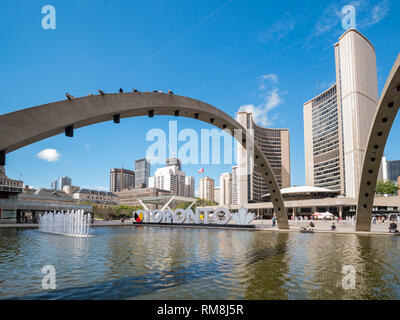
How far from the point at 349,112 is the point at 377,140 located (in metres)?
115

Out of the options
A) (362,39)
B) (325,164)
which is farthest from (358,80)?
(325,164)

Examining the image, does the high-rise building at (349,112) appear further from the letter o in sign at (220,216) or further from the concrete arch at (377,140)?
the concrete arch at (377,140)

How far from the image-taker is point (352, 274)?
11.5 meters

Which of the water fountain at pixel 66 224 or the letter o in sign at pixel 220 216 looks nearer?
the water fountain at pixel 66 224

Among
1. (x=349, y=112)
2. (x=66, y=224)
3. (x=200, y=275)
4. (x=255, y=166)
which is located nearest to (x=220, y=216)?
(x=66, y=224)

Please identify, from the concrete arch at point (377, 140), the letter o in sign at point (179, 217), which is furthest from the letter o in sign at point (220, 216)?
the concrete arch at point (377, 140)

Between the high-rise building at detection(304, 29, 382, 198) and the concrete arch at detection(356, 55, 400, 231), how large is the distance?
89.4 meters

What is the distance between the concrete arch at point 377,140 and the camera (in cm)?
1588

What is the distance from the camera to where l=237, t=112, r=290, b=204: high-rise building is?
165475 millimetres

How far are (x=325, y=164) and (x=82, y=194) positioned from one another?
12479 centimetres

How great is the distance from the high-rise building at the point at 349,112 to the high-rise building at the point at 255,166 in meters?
33.6

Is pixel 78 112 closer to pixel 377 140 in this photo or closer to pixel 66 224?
pixel 377 140

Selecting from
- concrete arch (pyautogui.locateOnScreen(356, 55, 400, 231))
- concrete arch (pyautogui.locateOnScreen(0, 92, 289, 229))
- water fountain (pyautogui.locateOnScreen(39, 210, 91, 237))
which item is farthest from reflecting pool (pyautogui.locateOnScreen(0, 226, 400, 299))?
water fountain (pyautogui.locateOnScreen(39, 210, 91, 237))
